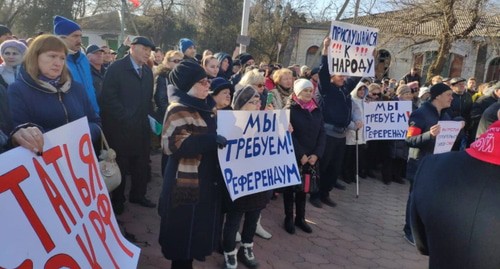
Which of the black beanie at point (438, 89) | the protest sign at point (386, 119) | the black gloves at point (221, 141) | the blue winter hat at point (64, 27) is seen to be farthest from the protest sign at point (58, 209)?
the protest sign at point (386, 119)

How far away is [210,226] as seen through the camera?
127 inches

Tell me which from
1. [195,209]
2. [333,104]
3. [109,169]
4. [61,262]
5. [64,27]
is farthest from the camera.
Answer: [333,104]

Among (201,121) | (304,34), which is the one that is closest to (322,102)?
(201,121)

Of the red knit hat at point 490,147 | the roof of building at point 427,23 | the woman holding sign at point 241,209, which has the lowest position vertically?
the woman holding sign at point 241,209

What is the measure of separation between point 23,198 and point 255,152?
7.20ft

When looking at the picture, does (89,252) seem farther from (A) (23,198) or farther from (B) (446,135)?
(B) (446,135)

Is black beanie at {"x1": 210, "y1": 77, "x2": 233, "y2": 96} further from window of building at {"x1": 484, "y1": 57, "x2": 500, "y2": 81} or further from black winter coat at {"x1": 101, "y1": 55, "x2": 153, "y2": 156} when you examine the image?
window of building at {"x1": 484, "y1": 57, "x2": 500, "y2": 81}

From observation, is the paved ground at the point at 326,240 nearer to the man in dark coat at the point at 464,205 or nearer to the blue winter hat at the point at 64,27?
the blue winter hat at the point at 64,27

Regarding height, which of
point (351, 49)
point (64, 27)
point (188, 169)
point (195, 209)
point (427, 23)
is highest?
point (427, 23)

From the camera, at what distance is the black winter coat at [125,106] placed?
4.47m

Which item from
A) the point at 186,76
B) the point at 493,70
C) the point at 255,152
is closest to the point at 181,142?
the point at 186,76

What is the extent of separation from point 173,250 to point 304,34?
3619cm

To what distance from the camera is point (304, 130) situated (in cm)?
459

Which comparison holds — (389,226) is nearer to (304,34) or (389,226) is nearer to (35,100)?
(35,100)
